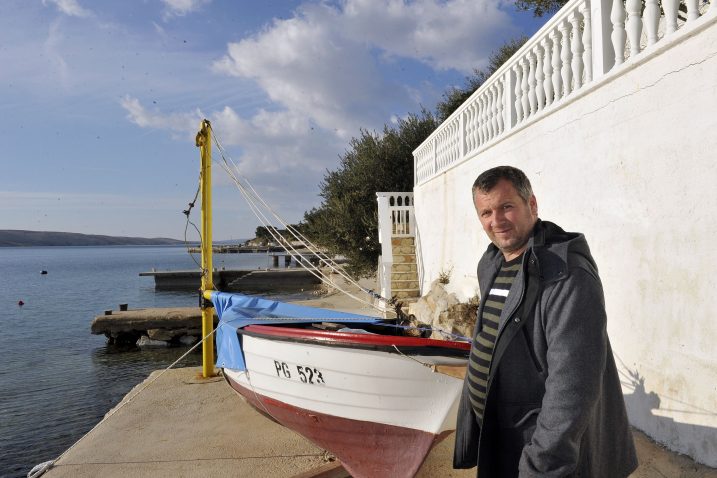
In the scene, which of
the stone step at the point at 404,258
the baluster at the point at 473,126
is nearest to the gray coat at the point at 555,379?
the baluster at the point at 473,126

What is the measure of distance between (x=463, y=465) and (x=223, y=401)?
527 cm

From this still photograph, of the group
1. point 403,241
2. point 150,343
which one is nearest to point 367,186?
point 403,241

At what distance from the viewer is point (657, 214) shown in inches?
134

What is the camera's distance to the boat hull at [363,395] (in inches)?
148

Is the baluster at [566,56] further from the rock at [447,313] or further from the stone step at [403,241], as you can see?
the stone step at [403,241]

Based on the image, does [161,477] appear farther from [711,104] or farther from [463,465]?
[711,104]

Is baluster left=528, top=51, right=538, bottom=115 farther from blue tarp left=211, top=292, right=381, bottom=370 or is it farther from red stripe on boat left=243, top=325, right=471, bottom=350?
red stripe on boat left=243, top=325, right=471, bottom=350

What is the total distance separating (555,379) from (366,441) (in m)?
2.96

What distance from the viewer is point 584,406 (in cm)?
154

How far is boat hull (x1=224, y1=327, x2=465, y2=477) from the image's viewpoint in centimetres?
376

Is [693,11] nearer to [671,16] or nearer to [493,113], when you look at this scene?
[671,16]

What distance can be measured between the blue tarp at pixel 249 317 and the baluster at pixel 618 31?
10.6 ft

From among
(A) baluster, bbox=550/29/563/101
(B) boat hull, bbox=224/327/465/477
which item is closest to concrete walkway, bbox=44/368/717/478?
(B) boat hull, bbox=224/327/465/477

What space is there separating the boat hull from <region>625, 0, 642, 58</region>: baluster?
2593 millimetres
